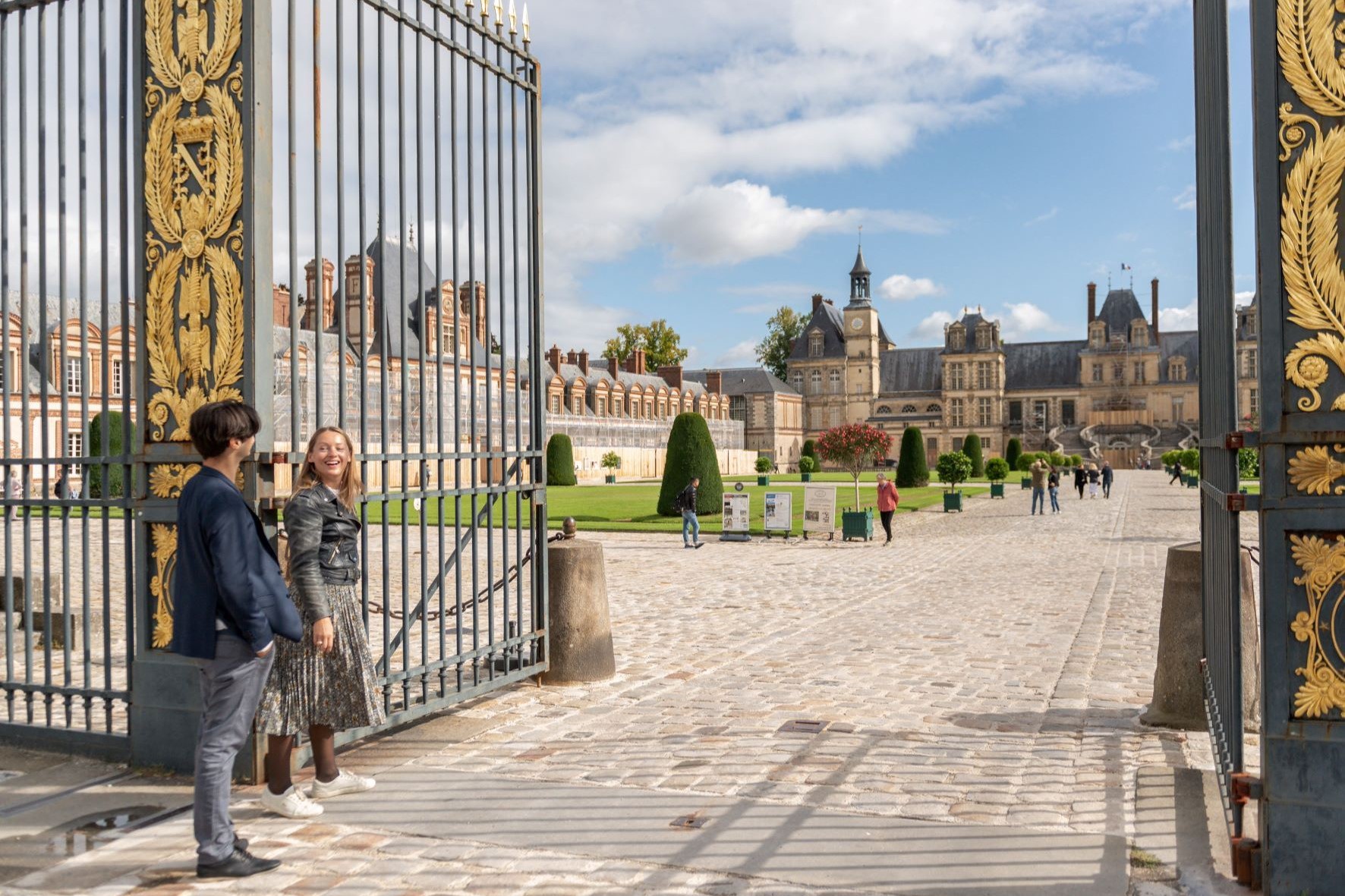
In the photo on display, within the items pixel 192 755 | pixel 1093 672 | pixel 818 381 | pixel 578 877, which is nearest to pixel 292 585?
pixel 192 755

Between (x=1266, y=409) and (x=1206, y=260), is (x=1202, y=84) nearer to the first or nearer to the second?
(x=1206, y=260)

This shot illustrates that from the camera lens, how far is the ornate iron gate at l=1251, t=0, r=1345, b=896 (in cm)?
293

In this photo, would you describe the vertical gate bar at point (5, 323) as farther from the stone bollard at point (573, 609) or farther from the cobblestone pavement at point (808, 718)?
the stone bollard at point (573, 609)

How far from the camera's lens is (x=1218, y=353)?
3596 millimetres

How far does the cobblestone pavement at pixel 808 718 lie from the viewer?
130 inches

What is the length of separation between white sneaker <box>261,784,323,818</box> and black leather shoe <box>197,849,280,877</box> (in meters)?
0.46

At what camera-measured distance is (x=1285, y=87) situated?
2975 mm

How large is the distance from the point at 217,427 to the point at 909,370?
8038cm

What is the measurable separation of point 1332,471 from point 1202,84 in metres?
1.97

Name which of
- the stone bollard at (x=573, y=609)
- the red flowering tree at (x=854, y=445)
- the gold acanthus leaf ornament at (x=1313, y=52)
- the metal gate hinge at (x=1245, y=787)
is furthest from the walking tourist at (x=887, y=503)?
the gold acanthus leaf ornament at (x=1313, y=52)

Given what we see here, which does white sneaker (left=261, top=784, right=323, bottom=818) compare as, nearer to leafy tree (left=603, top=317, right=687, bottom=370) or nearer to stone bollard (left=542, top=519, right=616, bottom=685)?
stone bollard (left=542, top=519, right=616, bottom=685)

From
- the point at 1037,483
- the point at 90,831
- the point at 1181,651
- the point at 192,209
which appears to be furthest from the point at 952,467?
the point at 90,831

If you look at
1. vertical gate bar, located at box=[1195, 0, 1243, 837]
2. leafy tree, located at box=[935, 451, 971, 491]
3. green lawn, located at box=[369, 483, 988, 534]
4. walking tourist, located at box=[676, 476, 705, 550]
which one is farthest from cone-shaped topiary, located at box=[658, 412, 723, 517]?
vertical gate bar, located at box=[1195, 0, 1243, 837]

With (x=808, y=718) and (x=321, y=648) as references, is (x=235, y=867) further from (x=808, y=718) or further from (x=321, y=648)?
(x=808, y=718)
